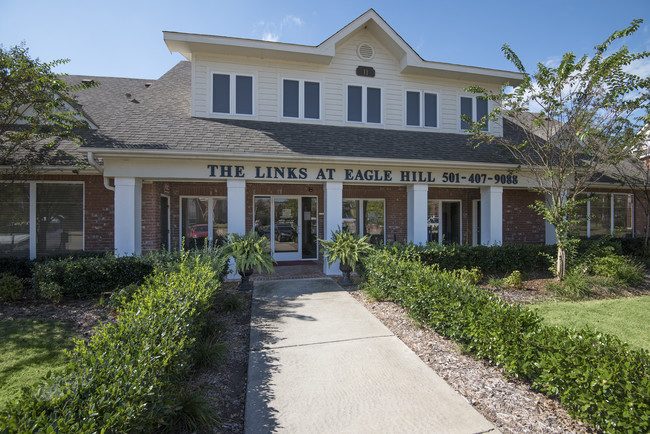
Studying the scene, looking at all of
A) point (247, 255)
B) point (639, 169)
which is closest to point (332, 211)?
point (247, 255)

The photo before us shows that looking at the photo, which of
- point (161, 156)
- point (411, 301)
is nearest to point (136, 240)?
point (161, 156)

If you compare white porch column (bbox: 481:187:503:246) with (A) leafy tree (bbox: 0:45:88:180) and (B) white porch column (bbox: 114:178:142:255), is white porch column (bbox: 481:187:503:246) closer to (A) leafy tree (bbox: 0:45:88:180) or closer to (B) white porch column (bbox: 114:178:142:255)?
(B) white porch column (bbox: 114:178:142:255)

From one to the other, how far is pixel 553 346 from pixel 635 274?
25.5ft

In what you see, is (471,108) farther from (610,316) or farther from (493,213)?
(610,316)

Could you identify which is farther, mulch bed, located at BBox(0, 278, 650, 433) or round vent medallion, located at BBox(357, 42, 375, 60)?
round vent medallion, located at BBox(357, 42, 375, 60)

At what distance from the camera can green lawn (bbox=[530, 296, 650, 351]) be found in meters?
5.35

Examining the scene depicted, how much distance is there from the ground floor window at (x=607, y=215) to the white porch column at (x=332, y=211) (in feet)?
35.9

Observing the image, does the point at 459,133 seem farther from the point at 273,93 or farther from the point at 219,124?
the point at 219,124

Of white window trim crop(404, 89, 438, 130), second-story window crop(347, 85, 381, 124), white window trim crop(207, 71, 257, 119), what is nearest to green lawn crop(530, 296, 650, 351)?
white window trim crop(404, 89, 438, 130)

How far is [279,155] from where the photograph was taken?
29.2 ft

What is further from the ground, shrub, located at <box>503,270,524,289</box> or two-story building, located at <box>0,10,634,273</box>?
two-story building, located at <box>0,10,634,273</box>

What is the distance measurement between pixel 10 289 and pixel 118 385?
6.67 metres

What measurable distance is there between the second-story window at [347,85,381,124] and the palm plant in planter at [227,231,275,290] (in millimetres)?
5663

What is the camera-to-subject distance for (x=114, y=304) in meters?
6.22
